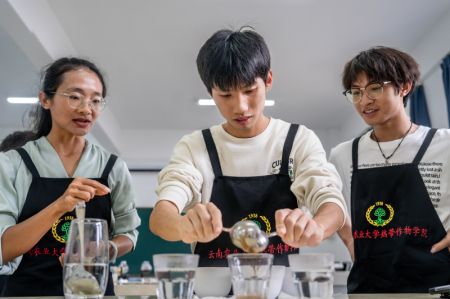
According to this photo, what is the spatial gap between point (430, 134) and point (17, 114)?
6.48 meters

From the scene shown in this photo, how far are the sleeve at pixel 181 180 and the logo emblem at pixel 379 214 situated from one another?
0.70 m

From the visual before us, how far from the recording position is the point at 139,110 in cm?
737

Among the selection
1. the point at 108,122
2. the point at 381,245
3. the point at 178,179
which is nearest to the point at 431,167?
the point at 381,245

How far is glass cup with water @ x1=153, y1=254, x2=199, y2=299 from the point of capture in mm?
880

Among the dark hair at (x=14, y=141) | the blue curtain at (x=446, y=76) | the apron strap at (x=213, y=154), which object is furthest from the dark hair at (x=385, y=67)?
the blue curtain at (x=446, y=76)

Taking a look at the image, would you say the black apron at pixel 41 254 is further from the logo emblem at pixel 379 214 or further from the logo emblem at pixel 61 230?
the logo emblem at pixel 379 214

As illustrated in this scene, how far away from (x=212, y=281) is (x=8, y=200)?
89 centimetres

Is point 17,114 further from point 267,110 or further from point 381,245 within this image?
point 381,245

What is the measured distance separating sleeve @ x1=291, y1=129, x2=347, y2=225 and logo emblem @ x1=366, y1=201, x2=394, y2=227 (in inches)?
18.0

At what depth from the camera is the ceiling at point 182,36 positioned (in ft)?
14.1

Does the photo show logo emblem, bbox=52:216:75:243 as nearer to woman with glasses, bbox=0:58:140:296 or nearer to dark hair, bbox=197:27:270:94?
woman with glasses, bbox=0:58:140:296

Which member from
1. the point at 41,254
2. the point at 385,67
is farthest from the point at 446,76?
the point at 41,254

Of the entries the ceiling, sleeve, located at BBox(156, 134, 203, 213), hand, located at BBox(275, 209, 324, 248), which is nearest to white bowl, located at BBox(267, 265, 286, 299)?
hand, located at BBox(275, 209, 324, 248)

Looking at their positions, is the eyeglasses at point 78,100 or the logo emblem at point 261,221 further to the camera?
the eyeglasses at point 78,100
